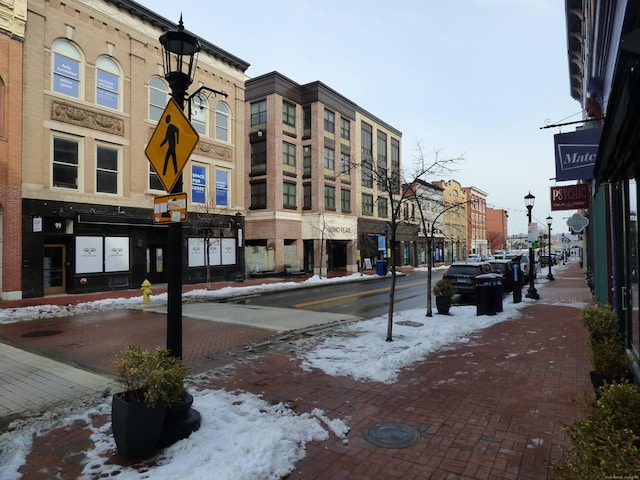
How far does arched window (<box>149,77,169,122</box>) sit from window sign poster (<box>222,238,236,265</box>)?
334 inches

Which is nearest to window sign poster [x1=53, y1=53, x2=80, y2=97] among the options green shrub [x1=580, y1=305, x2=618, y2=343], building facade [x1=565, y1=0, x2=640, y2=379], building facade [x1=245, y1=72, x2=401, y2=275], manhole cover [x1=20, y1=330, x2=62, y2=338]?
manhole cover [x1=20, y1=330, x2=62, y2=338]

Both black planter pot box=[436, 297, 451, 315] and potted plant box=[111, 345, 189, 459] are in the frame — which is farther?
black planter pot box=[436, 297, 451, 315]

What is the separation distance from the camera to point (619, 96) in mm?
3078

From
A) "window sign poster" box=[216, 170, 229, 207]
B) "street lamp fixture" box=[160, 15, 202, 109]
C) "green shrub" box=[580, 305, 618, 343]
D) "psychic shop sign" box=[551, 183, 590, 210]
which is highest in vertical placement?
"window sign poster" box=[216, 170, 229, 207]

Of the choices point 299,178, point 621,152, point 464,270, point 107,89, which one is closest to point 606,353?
point 621,152

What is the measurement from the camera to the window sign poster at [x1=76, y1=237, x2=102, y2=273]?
1908 centimetres

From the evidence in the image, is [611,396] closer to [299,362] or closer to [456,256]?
[299,362]

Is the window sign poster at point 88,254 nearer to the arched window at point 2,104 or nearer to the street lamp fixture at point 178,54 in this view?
the arched window at point 2,104

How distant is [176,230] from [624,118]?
4358 mm

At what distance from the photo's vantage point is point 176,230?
4797 mm

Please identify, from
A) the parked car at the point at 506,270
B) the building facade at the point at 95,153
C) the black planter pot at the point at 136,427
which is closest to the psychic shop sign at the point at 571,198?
the parked car at the point at 506,270

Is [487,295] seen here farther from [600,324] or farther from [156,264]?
[156,264]

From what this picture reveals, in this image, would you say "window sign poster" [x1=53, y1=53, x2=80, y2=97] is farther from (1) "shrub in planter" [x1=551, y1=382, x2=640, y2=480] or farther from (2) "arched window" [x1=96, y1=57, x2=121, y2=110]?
(1) "shrub in planter" [x1=551, y1=382, x2=640, y2=480]

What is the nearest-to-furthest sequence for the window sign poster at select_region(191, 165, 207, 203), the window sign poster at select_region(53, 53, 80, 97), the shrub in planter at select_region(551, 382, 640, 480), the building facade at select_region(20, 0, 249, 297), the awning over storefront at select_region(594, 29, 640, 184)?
the shrub in planter at select_region(551, 382, 640, 480) → the awning over storefront at select_region(594, 29, 640, 184) → the building facade at select_region(20, 0, 249, 297) → the window sign poster at select_region(53, 53, 80, 97) → the window sign poster at select_region(191, 165, 207, 203)
